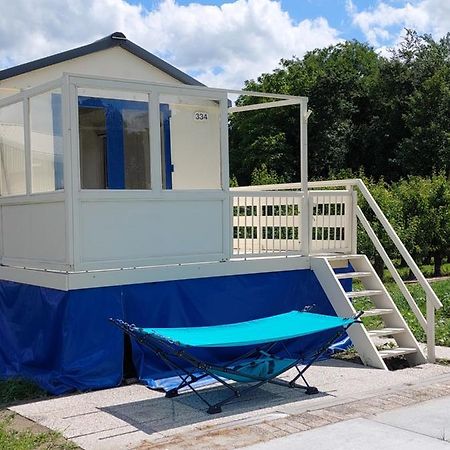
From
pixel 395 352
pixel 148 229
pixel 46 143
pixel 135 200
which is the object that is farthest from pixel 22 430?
pixel 395 352

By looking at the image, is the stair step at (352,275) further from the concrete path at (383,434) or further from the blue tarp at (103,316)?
the concrete path at (383,434)

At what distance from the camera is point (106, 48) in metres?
9.99

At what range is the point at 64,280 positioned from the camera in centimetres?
668

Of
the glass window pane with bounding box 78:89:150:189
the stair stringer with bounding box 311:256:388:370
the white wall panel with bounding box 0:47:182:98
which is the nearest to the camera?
the glass window pane with bounding box 78:89:150:189

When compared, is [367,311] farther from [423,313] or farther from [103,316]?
[423,313]

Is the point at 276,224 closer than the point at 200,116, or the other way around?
the point at 200,116

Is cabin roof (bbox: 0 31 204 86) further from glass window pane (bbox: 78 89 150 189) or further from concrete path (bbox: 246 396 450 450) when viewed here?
concrete path (bbox: 246 396 450 450)

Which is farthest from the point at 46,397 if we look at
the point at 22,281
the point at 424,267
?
the point at 424,267

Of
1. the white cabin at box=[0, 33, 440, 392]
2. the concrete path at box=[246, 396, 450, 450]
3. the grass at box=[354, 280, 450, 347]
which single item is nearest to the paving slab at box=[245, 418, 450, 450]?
the concrete path at box=[246, 396, 450, 450]

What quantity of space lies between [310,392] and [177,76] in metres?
5.78

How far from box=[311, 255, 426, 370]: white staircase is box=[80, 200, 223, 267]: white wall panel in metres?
1.41

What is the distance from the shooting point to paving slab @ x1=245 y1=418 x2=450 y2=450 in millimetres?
4938

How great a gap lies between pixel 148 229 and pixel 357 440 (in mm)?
3149

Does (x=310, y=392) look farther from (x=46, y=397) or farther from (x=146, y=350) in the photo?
(x=46, y=397)
